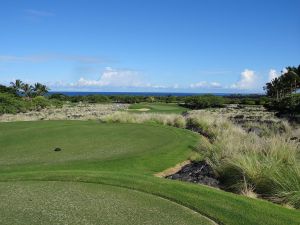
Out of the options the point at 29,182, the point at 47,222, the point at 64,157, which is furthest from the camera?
the point at 64,157

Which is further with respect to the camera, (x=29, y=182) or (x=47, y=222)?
(x=29, y=182)

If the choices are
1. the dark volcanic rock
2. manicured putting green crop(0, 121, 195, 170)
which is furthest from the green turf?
the dark volcanic rock

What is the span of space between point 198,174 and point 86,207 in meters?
5.03

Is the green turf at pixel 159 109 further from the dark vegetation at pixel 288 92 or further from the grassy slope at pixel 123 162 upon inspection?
the grassy slope at pixel 123 162

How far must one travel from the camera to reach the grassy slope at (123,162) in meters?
6.61

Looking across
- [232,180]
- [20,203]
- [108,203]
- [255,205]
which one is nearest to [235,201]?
[255,205]

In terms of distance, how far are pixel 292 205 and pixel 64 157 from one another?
294 inches

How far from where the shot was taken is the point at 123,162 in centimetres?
1195

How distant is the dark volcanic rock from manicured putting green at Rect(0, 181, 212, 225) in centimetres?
288

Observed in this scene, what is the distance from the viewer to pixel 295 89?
10106 cm

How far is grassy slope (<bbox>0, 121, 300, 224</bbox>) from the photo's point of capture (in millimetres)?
6612

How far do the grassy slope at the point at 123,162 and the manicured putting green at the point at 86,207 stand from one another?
1.43ft

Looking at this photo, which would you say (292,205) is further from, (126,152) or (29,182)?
(126,152)

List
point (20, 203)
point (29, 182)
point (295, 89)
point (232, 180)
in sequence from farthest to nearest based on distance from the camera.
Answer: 1. point (295, 89)
2. point (232, 180)
3. point (29, 182)
4. point (20, 203)
